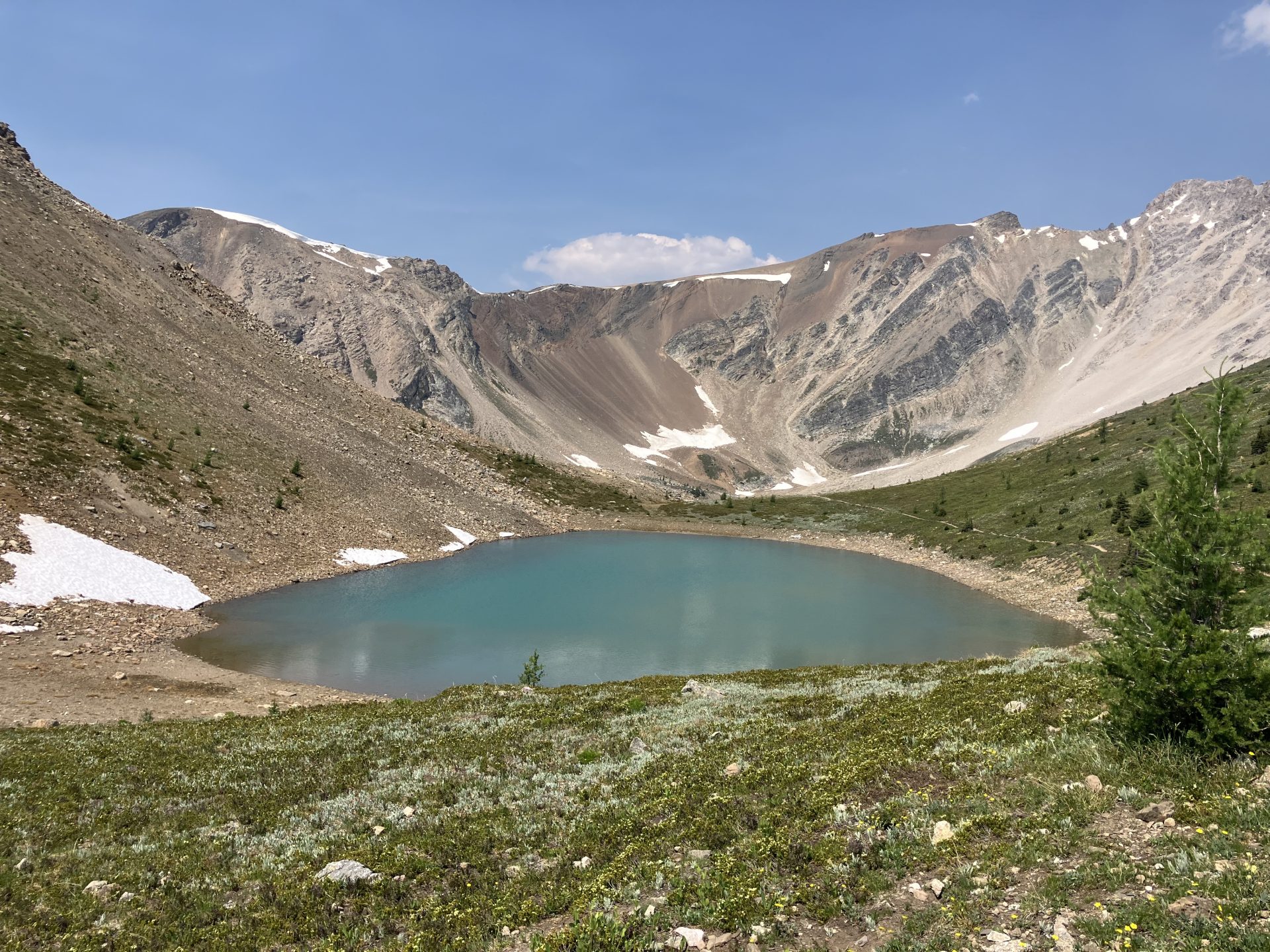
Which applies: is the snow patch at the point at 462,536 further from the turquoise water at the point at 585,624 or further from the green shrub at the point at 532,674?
the green shrub at the point at 532,674

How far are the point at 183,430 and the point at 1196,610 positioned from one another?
67.4 meters

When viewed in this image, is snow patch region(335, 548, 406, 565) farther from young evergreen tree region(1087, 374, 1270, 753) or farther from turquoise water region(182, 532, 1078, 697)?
young evergreen tree region(1087, 374, 1270, 753)

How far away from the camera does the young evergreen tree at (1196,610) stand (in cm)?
1013

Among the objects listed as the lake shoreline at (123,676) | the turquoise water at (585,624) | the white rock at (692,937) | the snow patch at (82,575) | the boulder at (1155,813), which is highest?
the boulder at (1155,813)

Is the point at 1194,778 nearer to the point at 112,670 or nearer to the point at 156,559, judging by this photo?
the point at 112,670

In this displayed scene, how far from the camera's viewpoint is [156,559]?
137 feet

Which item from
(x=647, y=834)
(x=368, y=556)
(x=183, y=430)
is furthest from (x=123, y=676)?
(x=183, y=430)

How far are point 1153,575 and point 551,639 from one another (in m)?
34.5

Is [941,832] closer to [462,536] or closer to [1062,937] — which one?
[1062,937]

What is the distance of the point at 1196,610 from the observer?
1116 cm

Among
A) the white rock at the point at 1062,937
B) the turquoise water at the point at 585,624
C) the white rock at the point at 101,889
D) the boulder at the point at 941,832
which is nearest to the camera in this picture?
the white rock at the point at 1062,937

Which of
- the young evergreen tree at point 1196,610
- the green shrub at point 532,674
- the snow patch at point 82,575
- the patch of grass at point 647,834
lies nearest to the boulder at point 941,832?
the patch of grass at point 647,834

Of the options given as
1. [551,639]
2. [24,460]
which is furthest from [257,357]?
[551,639]

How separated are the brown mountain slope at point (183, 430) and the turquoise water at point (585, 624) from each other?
733 cm
